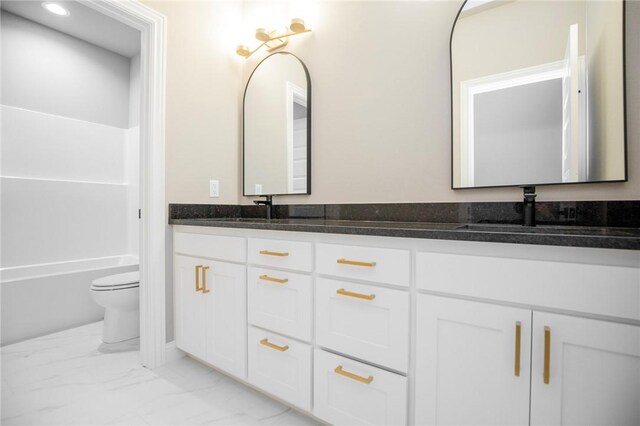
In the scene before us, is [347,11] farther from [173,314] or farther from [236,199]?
[173,314]

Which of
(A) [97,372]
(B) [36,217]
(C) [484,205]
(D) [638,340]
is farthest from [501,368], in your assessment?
(B) [36,217]

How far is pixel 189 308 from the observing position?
1.82m

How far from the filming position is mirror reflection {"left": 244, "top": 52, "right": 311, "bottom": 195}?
206 cm

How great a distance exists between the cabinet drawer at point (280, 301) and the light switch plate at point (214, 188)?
35.9 inches

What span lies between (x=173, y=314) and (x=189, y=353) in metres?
0.28

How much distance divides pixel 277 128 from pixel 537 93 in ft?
4.88

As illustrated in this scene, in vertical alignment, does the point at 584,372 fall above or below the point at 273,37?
below

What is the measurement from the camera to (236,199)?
7.80 ft

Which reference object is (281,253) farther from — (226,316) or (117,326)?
(117,326)

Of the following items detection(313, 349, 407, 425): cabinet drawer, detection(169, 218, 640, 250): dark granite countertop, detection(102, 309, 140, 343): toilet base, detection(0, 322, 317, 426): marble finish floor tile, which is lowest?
detection(0, 322, 317, 426): marble finish floor tile

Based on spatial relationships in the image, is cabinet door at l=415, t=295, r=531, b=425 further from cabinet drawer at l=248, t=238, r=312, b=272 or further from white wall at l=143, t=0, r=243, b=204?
white wall at l=143, t=0, r=243, b=204

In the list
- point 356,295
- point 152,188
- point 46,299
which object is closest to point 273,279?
point 356,295

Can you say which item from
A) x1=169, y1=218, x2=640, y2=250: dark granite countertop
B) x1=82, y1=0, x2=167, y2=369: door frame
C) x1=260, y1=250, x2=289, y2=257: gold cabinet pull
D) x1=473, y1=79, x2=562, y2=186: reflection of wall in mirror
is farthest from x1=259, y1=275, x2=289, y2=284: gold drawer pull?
x1=473, y1=79, x2=562, y2=186: reflection of wall in mirror

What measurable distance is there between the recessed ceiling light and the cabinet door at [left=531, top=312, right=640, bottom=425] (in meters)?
3.68
